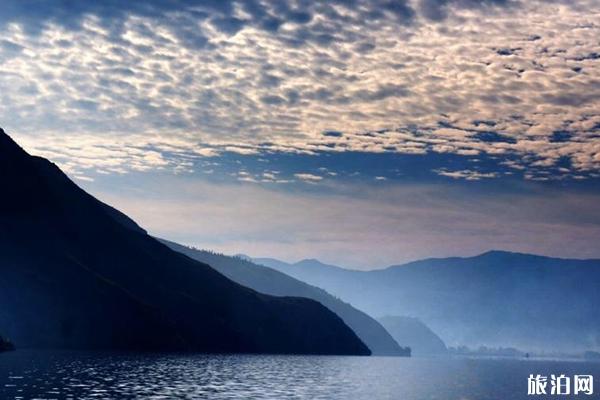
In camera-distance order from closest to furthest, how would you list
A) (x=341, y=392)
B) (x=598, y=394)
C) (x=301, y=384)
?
(x=341, y=392) < (x=301, y=384) < (x=598, y=394)

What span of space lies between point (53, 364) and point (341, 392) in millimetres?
60012

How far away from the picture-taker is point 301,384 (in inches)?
5251

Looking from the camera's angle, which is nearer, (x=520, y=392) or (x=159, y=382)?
(x=159, y=382)

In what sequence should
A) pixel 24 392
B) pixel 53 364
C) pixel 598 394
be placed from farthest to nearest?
pixel 598 394 < pixel 53 364 < pixel 24 392

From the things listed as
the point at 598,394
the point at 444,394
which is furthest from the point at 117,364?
the point at 598,394

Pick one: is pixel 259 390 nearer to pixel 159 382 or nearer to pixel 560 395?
pixel 159 382

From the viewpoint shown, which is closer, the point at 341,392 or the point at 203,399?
the point at 203,399

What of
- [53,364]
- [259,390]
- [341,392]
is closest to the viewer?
[259,390]

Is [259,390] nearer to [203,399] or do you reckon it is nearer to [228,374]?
[203,399]

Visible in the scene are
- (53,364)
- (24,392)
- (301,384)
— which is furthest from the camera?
(53,364)

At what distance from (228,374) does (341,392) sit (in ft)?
111

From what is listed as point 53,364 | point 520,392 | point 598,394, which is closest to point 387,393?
point 520,392

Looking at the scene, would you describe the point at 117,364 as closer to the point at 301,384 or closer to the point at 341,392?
the point at 301,384

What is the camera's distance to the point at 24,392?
90250 millimetres
